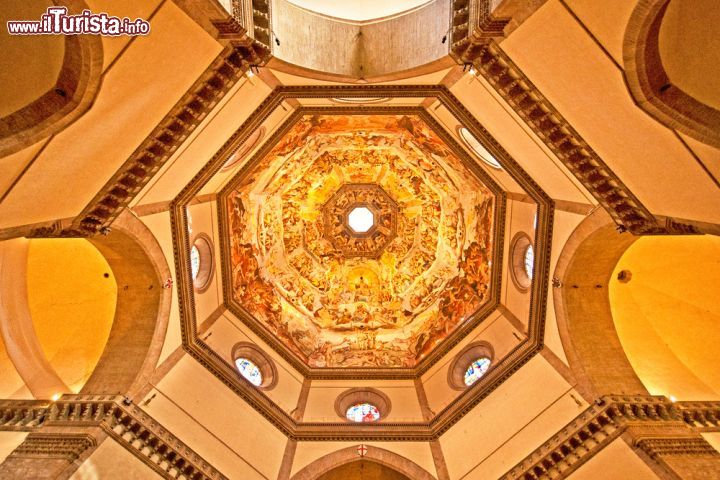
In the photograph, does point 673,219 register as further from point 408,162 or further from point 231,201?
point 231,201

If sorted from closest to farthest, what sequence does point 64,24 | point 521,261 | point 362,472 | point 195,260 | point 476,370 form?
point 64,24 < point 362,472 < point 195,260 < point 521,261 < point 476,370

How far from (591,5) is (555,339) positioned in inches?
325

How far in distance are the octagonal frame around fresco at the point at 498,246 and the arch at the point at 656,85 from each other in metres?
5.16

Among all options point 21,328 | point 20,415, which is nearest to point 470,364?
point 20,415

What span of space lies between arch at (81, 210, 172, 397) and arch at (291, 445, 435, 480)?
526 cm

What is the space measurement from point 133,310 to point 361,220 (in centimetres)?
1033

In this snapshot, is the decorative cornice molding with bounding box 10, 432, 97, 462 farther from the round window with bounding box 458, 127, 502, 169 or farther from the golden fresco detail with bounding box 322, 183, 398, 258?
the round window with bounding box 458, 127, 502, 169

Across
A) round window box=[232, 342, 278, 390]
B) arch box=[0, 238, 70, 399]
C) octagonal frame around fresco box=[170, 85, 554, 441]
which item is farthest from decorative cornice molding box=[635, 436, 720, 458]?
arch box=[0, 238, 70, 399]

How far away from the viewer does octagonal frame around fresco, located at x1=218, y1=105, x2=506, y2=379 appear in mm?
13562

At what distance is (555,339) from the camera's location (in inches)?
478

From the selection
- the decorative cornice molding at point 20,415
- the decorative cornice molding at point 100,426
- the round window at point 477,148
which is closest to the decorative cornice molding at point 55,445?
the decorative cornice molding at point 100,426

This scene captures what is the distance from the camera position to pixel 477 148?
542 inches

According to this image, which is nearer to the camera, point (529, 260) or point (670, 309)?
point (670, 309)

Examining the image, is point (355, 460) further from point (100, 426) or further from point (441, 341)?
point (100, 426)
